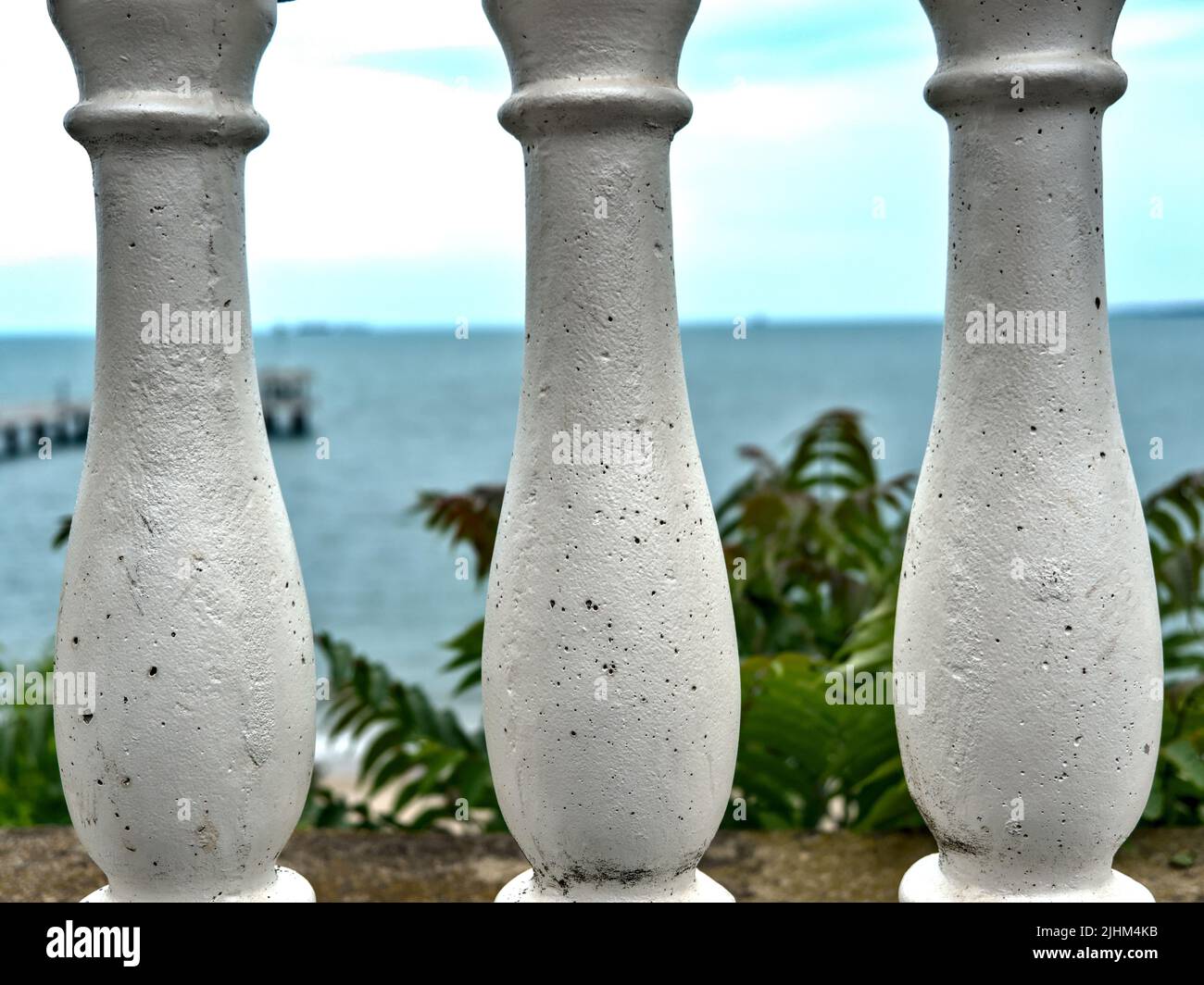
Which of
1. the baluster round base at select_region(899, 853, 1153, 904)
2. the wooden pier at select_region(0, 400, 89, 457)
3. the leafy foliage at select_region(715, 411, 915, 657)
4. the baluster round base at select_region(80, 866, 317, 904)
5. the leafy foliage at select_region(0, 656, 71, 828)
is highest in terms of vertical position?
the wooden pier at select_region(0, 400, 89, 457)

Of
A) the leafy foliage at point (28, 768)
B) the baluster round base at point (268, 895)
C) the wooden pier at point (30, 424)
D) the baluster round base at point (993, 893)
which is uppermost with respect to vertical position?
the wooden pier at point (30, 424)

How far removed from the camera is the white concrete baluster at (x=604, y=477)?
2389 millimetres

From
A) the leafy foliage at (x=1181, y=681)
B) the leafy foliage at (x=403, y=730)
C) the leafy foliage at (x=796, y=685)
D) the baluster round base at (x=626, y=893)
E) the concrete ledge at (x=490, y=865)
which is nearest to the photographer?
the baluster round base at (x=626, y=893)

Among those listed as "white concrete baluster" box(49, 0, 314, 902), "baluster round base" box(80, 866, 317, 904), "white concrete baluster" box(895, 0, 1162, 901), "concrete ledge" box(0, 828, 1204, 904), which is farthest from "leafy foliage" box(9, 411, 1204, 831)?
"white concrete baluster" box(895, 0, 1162, 901)

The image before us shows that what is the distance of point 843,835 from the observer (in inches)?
160

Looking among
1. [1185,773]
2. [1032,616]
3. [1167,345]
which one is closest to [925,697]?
[1032,616]

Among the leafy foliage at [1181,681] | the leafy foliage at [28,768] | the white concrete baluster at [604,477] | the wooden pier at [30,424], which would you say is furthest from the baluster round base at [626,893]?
the wooden pier at [30,424]

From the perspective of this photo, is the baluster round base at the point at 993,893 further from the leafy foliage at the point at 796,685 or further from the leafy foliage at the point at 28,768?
the leafy foliage at the point at 28,768

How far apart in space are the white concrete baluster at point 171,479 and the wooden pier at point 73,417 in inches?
688

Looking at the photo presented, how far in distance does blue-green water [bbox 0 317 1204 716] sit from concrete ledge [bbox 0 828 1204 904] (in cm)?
133

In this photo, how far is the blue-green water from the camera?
2144 cm

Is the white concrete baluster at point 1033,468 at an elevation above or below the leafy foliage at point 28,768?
above

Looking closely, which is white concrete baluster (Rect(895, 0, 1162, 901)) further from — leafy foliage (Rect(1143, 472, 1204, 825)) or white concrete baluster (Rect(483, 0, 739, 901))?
leafy foliage (Rect(1143, 472, 1204, 825))
